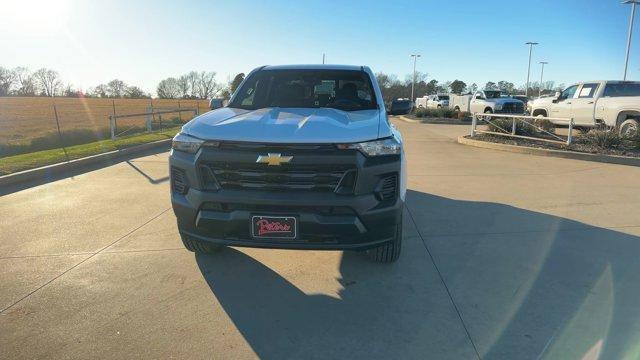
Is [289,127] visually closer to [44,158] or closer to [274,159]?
[274,159]

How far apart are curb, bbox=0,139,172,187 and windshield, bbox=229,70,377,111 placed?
16.4ft

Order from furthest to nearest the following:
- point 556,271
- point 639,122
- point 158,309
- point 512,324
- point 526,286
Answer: point 639,122 < point 556,271 < point 526,286 < point 158,309 < point 512,324

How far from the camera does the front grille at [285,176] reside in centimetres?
328

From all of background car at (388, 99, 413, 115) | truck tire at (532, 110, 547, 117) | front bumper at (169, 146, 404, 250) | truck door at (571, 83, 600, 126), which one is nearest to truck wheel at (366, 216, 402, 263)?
front bumper at (169, 146, 404, 250)

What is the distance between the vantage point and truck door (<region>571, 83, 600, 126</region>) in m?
14.6

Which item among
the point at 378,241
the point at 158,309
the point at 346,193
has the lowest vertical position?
the point at 158,309

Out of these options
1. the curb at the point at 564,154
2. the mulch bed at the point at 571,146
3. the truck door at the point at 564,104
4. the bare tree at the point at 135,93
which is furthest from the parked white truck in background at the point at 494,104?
the bare tree at the point at 135,93

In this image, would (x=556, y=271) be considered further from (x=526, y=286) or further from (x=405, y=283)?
(x=405, y=283)

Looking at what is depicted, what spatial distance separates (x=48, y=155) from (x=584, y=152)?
12233 millimetres

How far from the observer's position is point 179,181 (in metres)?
3.59

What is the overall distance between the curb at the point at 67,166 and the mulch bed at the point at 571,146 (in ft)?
33.5

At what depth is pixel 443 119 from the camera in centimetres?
2705

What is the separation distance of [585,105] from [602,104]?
0.69m

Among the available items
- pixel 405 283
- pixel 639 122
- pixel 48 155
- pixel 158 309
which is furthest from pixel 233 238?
pixel 639 122
